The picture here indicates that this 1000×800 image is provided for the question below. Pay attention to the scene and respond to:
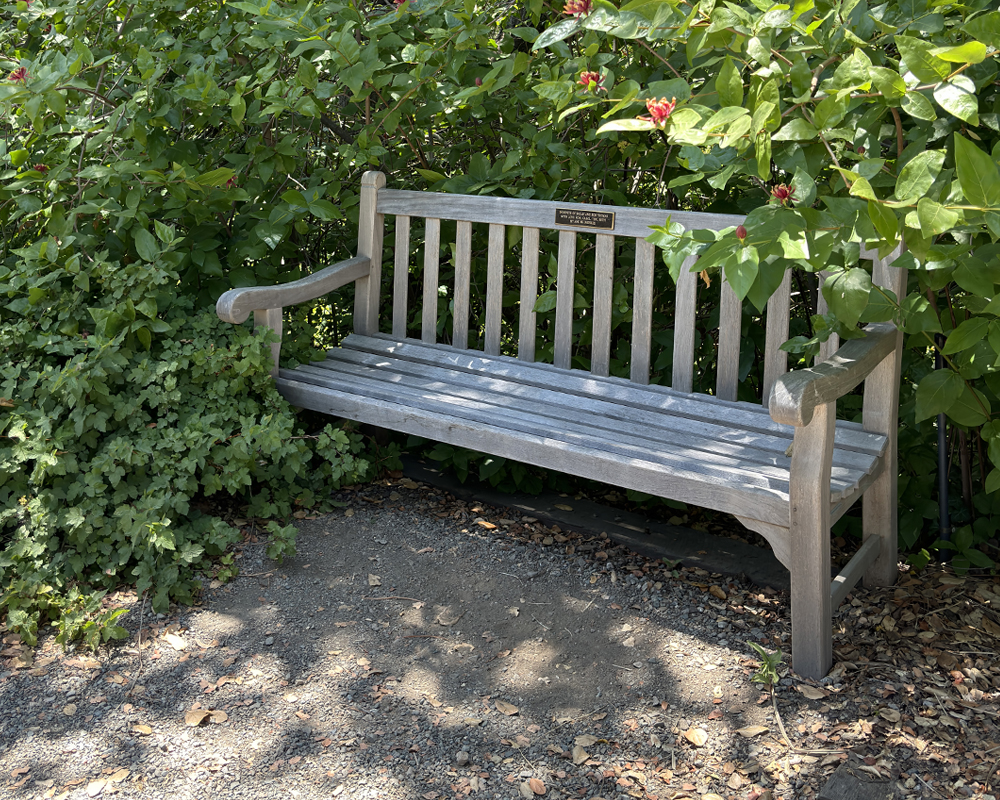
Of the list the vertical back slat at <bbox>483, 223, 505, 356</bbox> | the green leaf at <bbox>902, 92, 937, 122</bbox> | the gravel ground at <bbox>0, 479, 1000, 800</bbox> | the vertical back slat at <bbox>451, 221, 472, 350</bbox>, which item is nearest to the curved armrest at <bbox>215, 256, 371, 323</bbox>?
the vertical back slat at <bbox>451, 221, 472, 350</bbox>

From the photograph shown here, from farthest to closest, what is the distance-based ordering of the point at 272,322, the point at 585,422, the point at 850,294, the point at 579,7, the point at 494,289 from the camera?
1. the point at 494,289
2. the point at 272,322
3. the point at 585,422
4. the point at 579,7
5. the point at 850,294

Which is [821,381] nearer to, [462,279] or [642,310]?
[642,310]

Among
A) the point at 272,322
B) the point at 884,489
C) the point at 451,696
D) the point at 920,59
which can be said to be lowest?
the point at 451,696

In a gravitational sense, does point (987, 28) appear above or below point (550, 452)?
above

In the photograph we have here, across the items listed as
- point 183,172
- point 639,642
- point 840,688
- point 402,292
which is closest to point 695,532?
point 639,642

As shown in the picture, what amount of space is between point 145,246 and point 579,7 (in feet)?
5.84

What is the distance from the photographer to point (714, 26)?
2104 mm

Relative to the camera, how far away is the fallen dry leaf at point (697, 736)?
7.82 ft

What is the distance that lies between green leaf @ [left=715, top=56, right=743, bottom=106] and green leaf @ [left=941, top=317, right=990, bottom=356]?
0.84 meters

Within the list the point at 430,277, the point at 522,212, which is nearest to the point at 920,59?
the point at 522,212

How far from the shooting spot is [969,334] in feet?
7.80

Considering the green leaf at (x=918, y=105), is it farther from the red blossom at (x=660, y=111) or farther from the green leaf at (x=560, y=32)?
the green leaf at (x=560, y=32)

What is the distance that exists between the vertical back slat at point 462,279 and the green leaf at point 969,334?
1.85 meters

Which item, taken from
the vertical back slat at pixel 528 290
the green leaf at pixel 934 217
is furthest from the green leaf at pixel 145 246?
the green leaf at pixel 934 217
